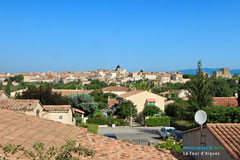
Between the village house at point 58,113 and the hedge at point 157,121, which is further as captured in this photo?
the hedge at point 157,121

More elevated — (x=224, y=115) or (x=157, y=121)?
(x=224, y=115)

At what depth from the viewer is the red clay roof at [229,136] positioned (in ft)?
22.4

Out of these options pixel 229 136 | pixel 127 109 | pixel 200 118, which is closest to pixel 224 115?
pixel 200 118

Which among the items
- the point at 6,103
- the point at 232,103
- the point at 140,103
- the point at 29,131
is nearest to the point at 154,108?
the point at 140,103

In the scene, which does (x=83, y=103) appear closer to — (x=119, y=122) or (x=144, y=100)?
(x=119, y=122)

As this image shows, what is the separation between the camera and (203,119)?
859 cm

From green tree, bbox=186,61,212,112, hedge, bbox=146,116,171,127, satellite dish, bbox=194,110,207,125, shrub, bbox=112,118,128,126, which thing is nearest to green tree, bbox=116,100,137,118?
shrub, bbox=112,118,128,126

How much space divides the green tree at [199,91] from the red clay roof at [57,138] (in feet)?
59.3

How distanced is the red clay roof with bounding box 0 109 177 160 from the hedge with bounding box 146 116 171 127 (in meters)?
29.2

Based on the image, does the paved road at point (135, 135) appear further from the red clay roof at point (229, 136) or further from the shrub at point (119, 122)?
the red clay roof at point (229, 136)

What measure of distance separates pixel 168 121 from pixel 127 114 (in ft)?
22.8

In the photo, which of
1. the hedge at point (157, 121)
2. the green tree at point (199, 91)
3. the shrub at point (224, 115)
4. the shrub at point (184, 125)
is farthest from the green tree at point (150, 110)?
the shrub at point (224, 115)

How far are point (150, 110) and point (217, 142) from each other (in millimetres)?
32456

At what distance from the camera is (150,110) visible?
39.7 metres
